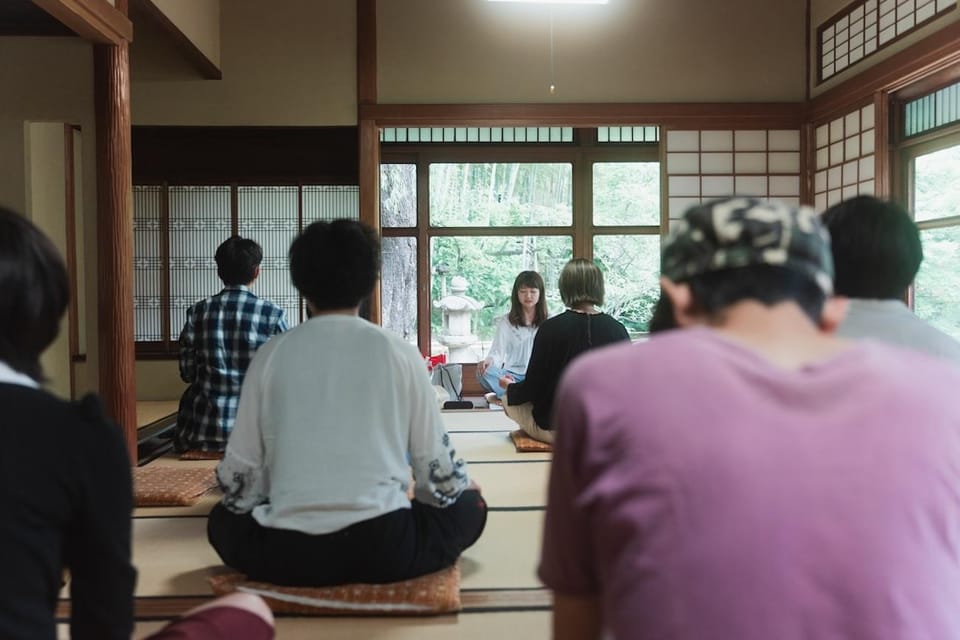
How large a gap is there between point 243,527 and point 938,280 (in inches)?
159

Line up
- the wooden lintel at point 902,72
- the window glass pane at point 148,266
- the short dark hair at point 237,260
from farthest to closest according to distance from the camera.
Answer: the window glass pane at point 148,266 → the wooden lintel at point 902,72 → the short dark hair at point 237,260

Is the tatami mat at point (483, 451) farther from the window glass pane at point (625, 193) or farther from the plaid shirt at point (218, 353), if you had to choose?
the window glass pane at point (625, 193)

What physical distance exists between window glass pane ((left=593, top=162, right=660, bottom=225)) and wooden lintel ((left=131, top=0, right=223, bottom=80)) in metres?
3.09

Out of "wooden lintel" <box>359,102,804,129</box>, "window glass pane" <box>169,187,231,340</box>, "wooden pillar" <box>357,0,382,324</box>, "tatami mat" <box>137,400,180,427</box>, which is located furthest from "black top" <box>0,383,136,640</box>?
"window glass pane" <box>169,187,231,340</box>

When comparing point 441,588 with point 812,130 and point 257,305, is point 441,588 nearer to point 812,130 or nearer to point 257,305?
point 257,305

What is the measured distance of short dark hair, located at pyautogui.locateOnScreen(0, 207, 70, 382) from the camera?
94 centimetres

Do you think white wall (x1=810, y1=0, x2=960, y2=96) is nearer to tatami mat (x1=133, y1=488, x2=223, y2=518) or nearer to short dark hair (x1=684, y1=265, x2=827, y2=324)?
short dark hair (x1=684, y1=265, x2=827, y2=324)

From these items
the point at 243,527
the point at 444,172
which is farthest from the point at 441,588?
the point at 444,172

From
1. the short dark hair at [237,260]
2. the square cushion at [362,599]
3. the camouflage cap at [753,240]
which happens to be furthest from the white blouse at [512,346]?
the camouflage cap at [753,240]

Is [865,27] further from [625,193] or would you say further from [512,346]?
[512,346]

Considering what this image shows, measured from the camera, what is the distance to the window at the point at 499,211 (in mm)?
6535

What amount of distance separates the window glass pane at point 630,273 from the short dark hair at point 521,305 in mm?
1875

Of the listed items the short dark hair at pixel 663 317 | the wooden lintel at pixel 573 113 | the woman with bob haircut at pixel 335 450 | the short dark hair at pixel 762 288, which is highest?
the wooden lintel at pixel 573 113

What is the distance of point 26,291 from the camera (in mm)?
945
